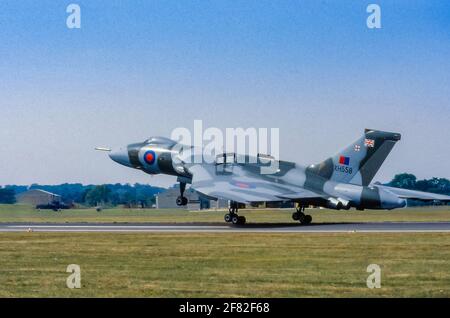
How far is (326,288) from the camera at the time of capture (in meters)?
19.6

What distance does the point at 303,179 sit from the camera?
51.4 metres

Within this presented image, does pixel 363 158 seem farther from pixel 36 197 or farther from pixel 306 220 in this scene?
pixel 36 197

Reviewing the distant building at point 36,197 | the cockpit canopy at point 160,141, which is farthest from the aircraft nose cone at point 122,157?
the distant building at point 36,197

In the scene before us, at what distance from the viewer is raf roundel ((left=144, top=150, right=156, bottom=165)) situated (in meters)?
57.1

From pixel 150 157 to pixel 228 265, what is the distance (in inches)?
1311

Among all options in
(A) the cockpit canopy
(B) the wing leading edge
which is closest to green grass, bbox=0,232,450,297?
(B) the wing leading edge

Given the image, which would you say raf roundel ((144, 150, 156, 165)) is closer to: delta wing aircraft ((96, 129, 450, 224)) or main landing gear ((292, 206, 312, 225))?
delta wing aircraft ((96, 129, 450, 224))

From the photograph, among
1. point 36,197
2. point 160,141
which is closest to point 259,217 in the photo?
point 160,141

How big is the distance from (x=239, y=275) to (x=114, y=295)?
4.91 meters

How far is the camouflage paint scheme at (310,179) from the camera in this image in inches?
1907

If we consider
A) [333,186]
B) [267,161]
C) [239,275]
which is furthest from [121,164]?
[239,275]

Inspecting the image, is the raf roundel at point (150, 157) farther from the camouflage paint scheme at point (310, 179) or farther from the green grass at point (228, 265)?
the green grass at point (228, 265)

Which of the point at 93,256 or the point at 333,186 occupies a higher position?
the point at 333,186
